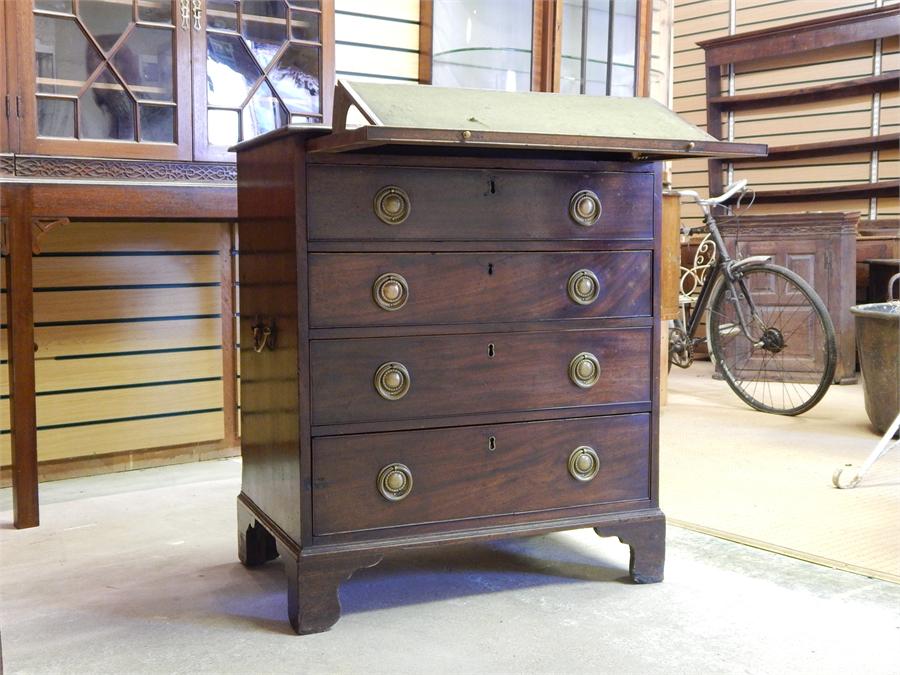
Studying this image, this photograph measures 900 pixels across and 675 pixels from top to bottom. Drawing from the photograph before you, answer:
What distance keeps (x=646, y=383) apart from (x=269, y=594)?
1009 mm

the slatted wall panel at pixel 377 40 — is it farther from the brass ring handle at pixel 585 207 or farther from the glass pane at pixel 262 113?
the brass ring handle at pixel 585 207

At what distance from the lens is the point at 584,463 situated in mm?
2312

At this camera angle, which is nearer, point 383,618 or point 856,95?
point 383,618

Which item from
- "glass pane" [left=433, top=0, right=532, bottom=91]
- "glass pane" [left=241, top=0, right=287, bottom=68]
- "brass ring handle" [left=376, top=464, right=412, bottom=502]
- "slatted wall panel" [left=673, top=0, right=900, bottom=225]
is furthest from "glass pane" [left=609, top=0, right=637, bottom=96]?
"slatted wall panel" [left=673, top=0, right=900, bottom=225]

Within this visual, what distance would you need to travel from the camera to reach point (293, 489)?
2.12 metres

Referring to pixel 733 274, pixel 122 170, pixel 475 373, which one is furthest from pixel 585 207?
pixel 733 274

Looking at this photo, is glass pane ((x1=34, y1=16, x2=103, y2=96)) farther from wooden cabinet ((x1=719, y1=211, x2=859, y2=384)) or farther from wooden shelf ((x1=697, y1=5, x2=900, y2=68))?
wooden shelf ((x1=697, y1=5, x2=900, y2=68))

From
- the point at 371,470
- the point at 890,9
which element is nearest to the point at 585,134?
the point at 371,470

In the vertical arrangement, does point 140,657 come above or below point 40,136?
below

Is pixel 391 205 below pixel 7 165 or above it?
below

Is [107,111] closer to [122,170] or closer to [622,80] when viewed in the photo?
[122,170]

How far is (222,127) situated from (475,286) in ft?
5.00

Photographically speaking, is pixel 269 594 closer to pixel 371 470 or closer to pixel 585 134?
pixel 371 470

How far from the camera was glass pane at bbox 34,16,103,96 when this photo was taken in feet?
9.67
